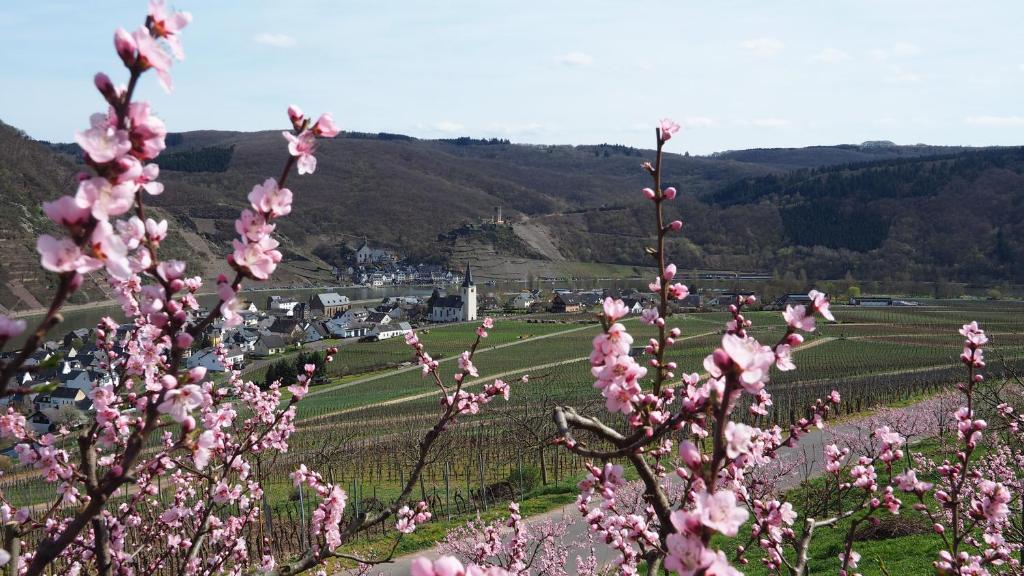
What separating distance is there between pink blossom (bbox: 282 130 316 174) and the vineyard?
1836 millimetres

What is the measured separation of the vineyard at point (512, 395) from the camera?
18438mm

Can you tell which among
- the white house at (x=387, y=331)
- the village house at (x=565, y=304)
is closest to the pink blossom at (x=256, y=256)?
the white house at (x=387, y=331)

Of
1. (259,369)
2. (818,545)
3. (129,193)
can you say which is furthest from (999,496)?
(259,369)

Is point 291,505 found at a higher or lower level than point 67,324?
higher

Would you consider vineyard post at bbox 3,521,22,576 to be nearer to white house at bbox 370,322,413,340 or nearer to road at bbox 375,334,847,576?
road at bbox 375,334,847,576

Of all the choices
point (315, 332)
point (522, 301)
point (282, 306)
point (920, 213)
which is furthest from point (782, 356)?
point (920, 213)

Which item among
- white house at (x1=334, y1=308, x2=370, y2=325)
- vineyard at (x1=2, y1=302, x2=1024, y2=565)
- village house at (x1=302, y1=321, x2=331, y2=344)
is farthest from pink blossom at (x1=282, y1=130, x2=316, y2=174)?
white house at (x1=334, y1=308, x2=370, y2=325)

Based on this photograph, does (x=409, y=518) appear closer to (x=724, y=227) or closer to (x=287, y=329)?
(x=287, y=329)

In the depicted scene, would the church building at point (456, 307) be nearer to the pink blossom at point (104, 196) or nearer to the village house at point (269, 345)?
the village house at point (269, 345)

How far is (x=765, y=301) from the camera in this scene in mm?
77500

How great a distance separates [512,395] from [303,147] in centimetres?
3062

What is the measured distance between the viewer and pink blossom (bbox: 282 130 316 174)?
1845 mm

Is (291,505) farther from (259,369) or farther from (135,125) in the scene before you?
(259,369)

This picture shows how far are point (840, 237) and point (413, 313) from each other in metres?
80.5
